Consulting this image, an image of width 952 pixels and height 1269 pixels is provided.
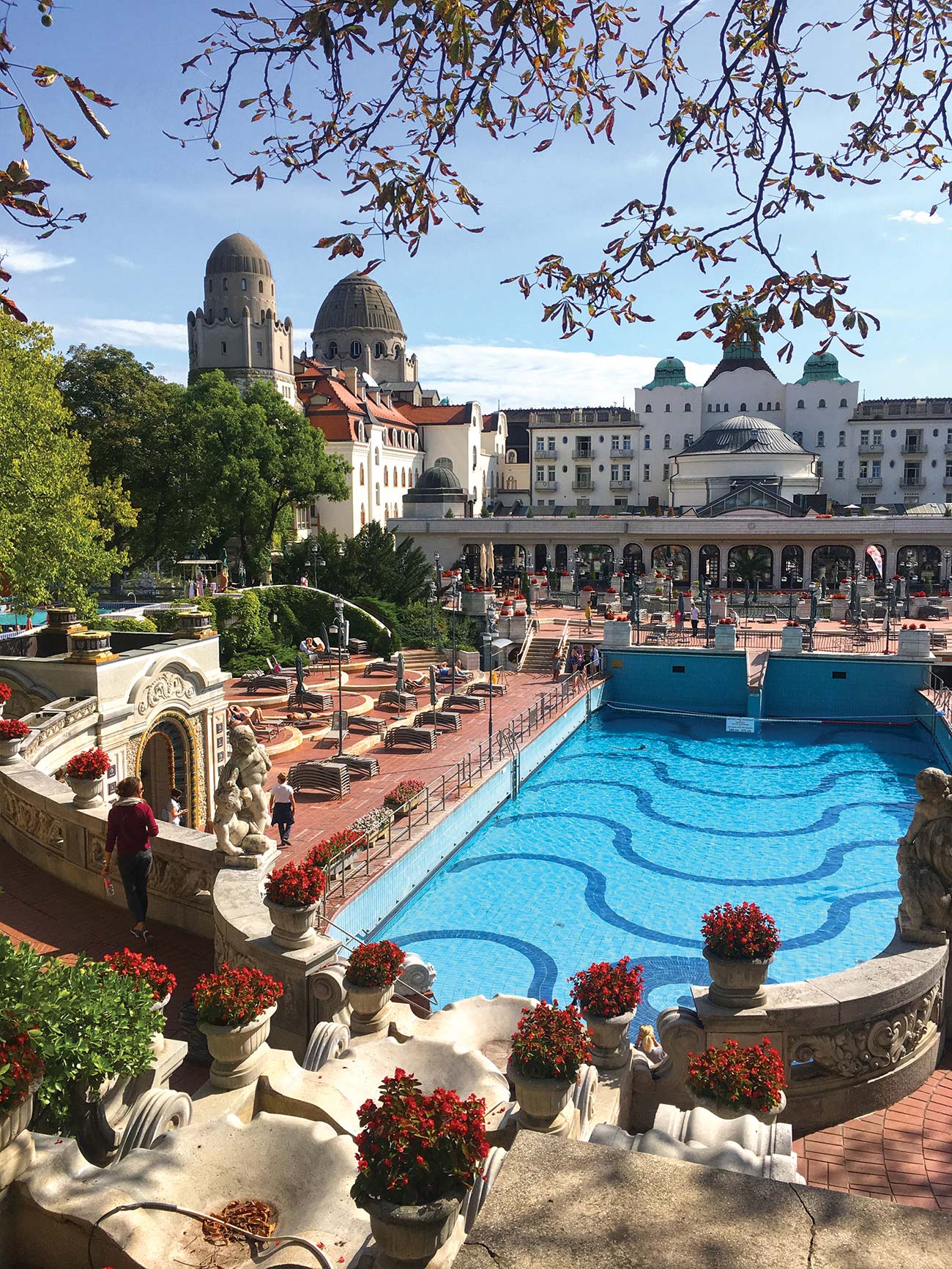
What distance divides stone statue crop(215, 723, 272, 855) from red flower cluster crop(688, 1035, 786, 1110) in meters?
4.37

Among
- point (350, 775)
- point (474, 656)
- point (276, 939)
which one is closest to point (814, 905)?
point (350, 775)

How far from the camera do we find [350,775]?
21.8 m

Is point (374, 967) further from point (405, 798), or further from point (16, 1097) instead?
point (405, 798)

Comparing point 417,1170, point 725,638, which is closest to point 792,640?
point 725,638

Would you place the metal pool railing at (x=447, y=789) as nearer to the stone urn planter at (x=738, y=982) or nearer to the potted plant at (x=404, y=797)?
the potted plant at (x=404, y=797)

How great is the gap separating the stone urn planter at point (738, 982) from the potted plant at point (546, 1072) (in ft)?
5.80

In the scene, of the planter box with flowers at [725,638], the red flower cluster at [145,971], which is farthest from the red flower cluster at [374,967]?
the planter box with flowers at [725,638]

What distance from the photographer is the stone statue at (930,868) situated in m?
7.71

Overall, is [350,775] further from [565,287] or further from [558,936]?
[565,287]

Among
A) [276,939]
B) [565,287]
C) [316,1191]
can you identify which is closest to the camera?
[316,1191]

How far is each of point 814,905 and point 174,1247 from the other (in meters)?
15.2

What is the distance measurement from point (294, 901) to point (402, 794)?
12311mm

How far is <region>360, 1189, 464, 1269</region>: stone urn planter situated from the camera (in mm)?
3346

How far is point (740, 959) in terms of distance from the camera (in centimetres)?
673
